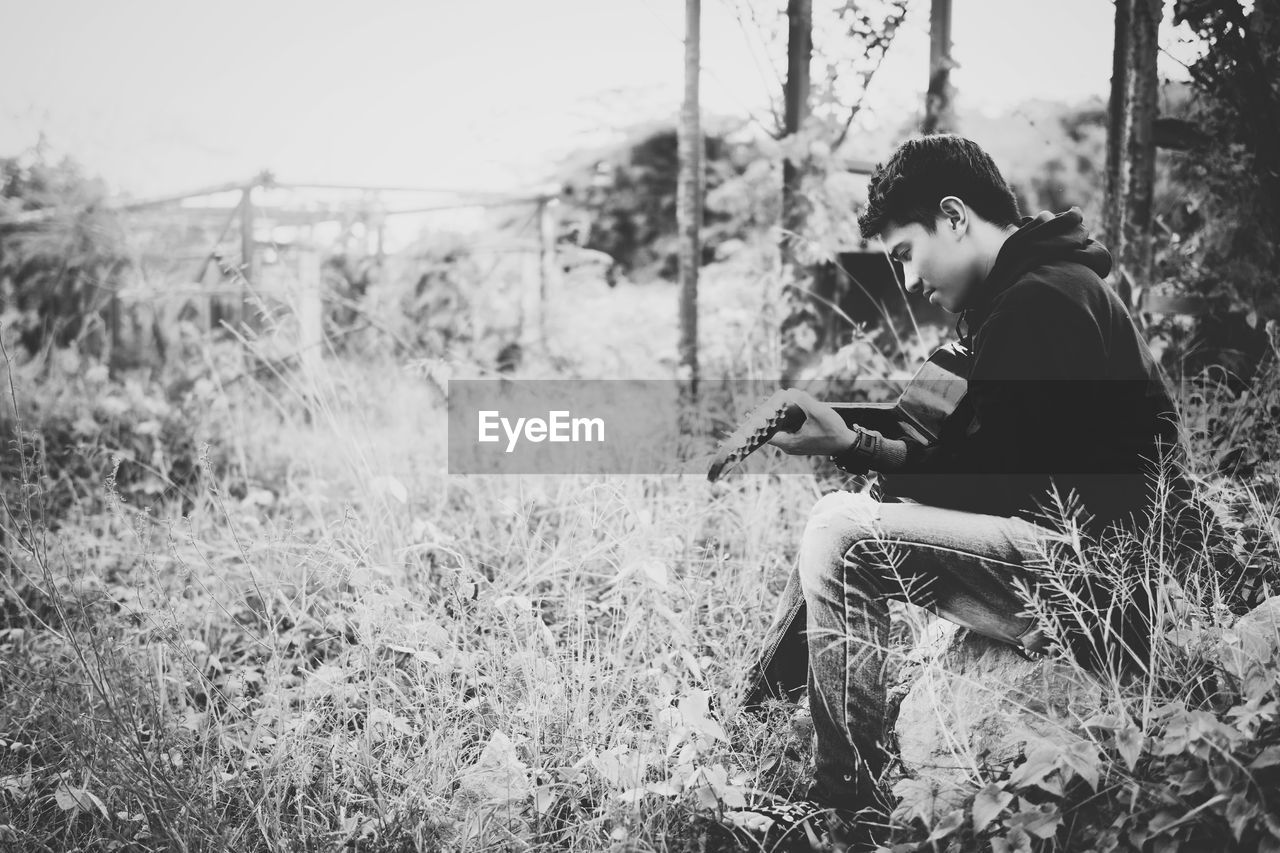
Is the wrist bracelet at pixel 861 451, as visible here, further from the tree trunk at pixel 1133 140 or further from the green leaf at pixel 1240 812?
the tree trunk at pixel 1133 140

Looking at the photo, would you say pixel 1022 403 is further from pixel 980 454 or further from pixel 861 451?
pixel 861 451

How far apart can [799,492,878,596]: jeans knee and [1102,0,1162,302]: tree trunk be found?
2235mm

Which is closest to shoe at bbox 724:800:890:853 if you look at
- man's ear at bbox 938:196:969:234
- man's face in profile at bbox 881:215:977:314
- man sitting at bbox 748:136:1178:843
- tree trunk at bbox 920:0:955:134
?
man sitting at bbox 748:136:1178:843

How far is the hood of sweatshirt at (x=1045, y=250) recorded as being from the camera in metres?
1.63

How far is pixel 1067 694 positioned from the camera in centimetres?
175

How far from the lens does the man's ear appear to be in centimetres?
172

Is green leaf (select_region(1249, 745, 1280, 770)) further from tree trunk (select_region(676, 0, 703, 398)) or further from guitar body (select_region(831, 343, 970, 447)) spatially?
tree trunk (select_region(676, 0, 703, 398))

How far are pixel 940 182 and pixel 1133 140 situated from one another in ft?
7.27

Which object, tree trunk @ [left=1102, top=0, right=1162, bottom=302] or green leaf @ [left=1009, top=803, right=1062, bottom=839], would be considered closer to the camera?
green leaf @ [left=1009, top=803, right=1062, bottom=839]

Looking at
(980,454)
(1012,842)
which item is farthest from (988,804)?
(980,454)

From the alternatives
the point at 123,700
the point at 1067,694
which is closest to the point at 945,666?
the point at 1067,694

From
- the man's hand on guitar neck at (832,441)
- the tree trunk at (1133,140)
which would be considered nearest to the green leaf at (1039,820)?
the man's hand on guitar neck at (832,441)

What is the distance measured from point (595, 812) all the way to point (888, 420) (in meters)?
1.03

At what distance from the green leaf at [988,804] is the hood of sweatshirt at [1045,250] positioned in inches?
34.4
